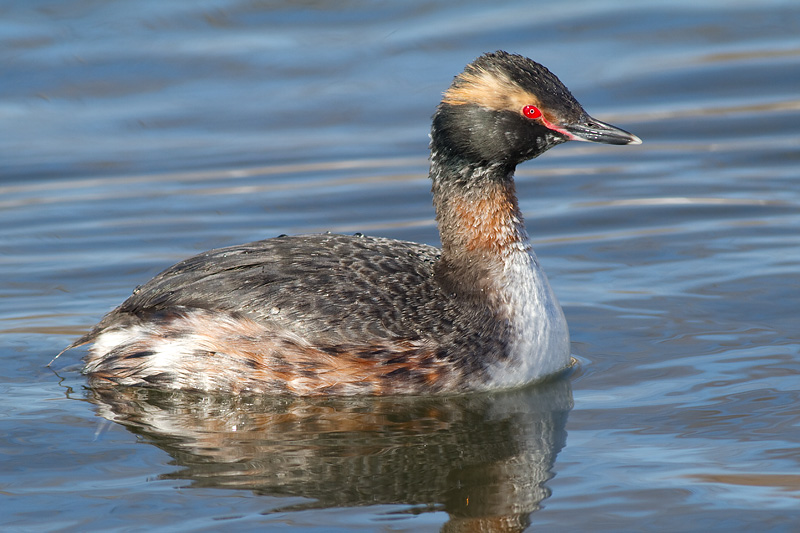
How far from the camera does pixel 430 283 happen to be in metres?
7.61

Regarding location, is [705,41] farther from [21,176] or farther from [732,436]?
[732,436]

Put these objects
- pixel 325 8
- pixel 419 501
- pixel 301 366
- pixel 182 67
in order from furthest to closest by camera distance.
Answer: pixel 325 8 < pixel 182 67 < pixel 301 366 < pixel 419 501

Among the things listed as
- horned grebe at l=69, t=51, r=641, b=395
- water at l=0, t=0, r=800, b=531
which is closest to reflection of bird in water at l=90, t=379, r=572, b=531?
water at l=0, t=0, r=800, b=531

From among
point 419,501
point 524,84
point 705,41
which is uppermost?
point 705,41

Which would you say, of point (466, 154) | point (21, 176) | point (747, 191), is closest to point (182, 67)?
point (21, 176)

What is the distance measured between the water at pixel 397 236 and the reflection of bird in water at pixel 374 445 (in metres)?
0.02

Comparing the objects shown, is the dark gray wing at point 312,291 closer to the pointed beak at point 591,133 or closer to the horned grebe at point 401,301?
the horned grebe at point 401,301

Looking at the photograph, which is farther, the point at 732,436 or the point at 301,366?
the point at 301,366

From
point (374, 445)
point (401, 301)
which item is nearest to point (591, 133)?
point (401, 301)

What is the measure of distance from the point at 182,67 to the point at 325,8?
7.67 feet

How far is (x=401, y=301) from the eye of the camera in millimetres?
7344

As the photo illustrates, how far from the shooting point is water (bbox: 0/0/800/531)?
6.15m

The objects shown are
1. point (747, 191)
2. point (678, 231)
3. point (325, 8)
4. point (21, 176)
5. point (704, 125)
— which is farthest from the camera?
point (325, 8)

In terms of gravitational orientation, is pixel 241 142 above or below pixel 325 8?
below
